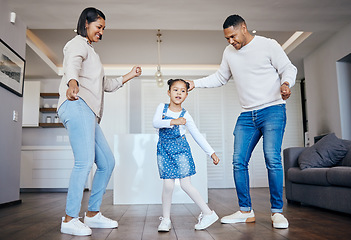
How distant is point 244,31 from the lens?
214 centimetres

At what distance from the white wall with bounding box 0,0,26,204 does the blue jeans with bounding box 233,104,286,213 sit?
253cm

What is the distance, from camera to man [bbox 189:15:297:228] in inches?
80.8

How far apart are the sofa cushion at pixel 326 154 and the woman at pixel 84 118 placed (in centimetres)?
207

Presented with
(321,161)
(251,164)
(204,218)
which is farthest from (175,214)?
(251,164)

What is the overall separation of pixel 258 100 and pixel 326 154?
150cm

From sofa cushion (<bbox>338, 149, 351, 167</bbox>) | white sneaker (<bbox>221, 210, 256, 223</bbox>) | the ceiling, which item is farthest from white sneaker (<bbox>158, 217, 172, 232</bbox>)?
the ceiling

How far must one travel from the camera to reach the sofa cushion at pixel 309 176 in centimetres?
283

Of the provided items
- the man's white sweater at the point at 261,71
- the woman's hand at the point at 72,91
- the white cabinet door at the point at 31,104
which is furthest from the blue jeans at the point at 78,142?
the white cabinet door at the point at 31,104

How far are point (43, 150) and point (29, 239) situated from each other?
4.58m

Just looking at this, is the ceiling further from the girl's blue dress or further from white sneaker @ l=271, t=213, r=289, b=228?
white sneaker @ l=271, t=213, r=289, b=228

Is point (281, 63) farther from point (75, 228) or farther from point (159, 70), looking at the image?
point (159, 70)

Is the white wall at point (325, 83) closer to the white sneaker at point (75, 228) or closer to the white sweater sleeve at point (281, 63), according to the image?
the white sweater sleeve at point (281, 63)

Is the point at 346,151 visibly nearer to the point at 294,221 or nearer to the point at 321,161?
the point at 321,161

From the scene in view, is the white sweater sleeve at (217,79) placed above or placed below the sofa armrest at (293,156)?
above
